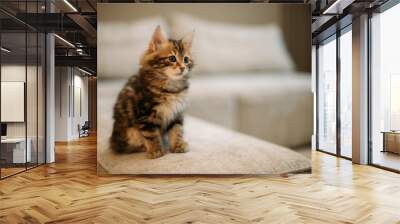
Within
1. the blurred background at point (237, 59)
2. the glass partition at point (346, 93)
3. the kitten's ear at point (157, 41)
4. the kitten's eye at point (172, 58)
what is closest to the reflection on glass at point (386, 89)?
the glass partition at point (346, 93)

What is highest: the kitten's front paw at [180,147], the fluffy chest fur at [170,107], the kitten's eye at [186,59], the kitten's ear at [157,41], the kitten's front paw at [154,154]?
the kitten's ear at [157,41]

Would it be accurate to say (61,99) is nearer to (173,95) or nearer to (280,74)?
(173,95)

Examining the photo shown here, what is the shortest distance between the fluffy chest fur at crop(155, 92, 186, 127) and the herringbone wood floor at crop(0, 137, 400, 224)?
100 cm

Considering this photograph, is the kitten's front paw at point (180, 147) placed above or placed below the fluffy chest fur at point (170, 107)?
below

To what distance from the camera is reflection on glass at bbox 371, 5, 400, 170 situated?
6.94 metres

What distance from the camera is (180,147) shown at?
6426 millimetres

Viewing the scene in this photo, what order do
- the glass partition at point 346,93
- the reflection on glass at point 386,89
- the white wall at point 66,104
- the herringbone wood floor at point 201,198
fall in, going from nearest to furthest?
1. the herringbone wood floor at point 201,198
2. the reflection on glass at point 386,89
3. the glass partition at point 346,93
4. the white wall at point 66,104

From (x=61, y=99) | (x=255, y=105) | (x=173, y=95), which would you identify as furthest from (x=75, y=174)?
(x=61, y=99)

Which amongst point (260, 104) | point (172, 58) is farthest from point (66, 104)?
point (260, 104)

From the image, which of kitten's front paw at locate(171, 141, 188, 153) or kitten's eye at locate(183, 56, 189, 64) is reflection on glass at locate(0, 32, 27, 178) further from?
kitten's eye at locate(183, 56, 189, 64)

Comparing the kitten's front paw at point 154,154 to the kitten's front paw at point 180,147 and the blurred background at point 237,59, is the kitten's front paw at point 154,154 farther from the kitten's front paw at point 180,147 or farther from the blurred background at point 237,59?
the blurred background at point 237,59

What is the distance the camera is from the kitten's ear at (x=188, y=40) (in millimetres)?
6453

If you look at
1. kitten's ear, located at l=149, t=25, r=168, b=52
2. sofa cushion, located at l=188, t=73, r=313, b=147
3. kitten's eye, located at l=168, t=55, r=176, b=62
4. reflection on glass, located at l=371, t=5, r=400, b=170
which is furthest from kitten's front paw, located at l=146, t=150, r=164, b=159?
reflection on glass, located at l=371, t=5, r=400, b=170

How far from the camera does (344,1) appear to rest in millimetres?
6418
